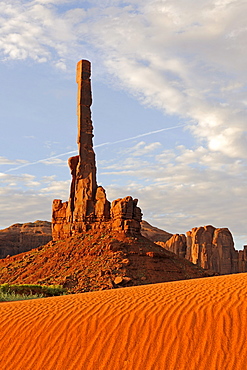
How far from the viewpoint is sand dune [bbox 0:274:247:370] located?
7500mm

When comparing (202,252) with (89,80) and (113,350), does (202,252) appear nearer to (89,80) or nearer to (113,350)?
(89,80)

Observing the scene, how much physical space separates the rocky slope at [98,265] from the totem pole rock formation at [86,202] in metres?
1.50

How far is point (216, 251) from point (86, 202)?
28.4m

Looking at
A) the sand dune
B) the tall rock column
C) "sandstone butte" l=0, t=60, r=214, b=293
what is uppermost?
the tall rock column

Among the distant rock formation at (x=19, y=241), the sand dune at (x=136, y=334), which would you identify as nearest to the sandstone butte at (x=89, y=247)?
the sand dune at (x=136, y=334)

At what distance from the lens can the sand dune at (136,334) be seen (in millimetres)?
7500

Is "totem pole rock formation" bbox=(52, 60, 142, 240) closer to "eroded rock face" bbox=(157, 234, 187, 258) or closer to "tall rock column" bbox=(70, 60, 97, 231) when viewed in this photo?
"tall rock column" bbox=(70, 60, 97, 231)

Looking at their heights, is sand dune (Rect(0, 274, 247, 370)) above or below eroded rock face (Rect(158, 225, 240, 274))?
below

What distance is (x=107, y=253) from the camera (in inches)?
1532

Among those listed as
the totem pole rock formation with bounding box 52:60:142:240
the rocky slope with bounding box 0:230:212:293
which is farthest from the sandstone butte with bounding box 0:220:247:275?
the totem pole rock formation with bounding box 52:60:142:240

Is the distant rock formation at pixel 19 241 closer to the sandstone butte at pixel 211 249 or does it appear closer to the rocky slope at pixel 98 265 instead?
the sandstone butte at pixel 211 249

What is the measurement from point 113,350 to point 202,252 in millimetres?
60409

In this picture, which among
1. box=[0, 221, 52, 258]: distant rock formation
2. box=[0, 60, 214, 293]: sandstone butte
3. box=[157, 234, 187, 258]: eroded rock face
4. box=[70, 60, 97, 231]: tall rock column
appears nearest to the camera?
box=[0, 60, 214, 293]: sandstone butte

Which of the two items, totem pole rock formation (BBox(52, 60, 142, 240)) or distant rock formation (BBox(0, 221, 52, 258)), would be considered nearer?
totem pole rock formation (BBox(52, 60, 142, 240))
